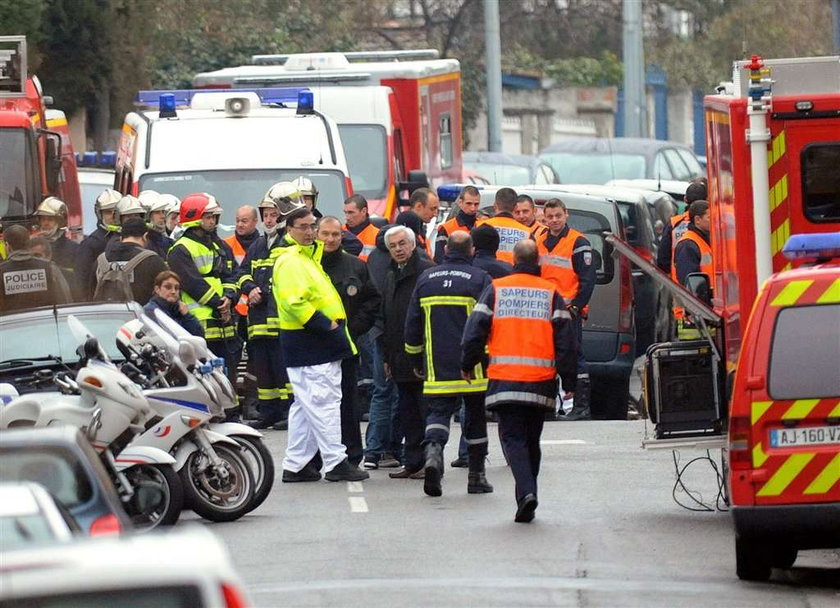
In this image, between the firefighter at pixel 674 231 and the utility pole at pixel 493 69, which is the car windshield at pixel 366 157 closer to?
the firefighter at pixel 674 231

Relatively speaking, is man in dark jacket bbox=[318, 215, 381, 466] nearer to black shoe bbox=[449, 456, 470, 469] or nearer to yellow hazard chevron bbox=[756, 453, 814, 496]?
black shoe bbox=[449, 456, 470, 469]

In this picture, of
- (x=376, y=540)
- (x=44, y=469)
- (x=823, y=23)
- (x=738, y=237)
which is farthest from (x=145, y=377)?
(x=823, y=23)

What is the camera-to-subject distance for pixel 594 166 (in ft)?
108

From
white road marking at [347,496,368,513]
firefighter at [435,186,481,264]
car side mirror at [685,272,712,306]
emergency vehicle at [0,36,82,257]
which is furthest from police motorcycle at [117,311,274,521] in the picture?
emergency vehicle at [0,36,82,257]

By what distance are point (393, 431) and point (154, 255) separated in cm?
227

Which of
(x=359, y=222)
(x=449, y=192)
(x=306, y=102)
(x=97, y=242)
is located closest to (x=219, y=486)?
(x=359, y=222)

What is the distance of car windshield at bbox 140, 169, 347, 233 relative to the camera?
1903 cm

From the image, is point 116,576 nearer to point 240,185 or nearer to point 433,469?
point 433,469

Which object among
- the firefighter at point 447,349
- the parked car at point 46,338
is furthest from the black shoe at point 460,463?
the parked car at point 46,338

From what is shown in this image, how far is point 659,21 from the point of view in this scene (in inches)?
2574

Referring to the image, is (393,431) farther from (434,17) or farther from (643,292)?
(434,17)

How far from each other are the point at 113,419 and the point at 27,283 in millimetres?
4374

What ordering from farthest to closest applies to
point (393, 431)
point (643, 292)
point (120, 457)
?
point (643, 292) < point (393, 431) < point (120, 457)

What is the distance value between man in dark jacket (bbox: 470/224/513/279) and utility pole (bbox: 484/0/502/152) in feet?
82.5
